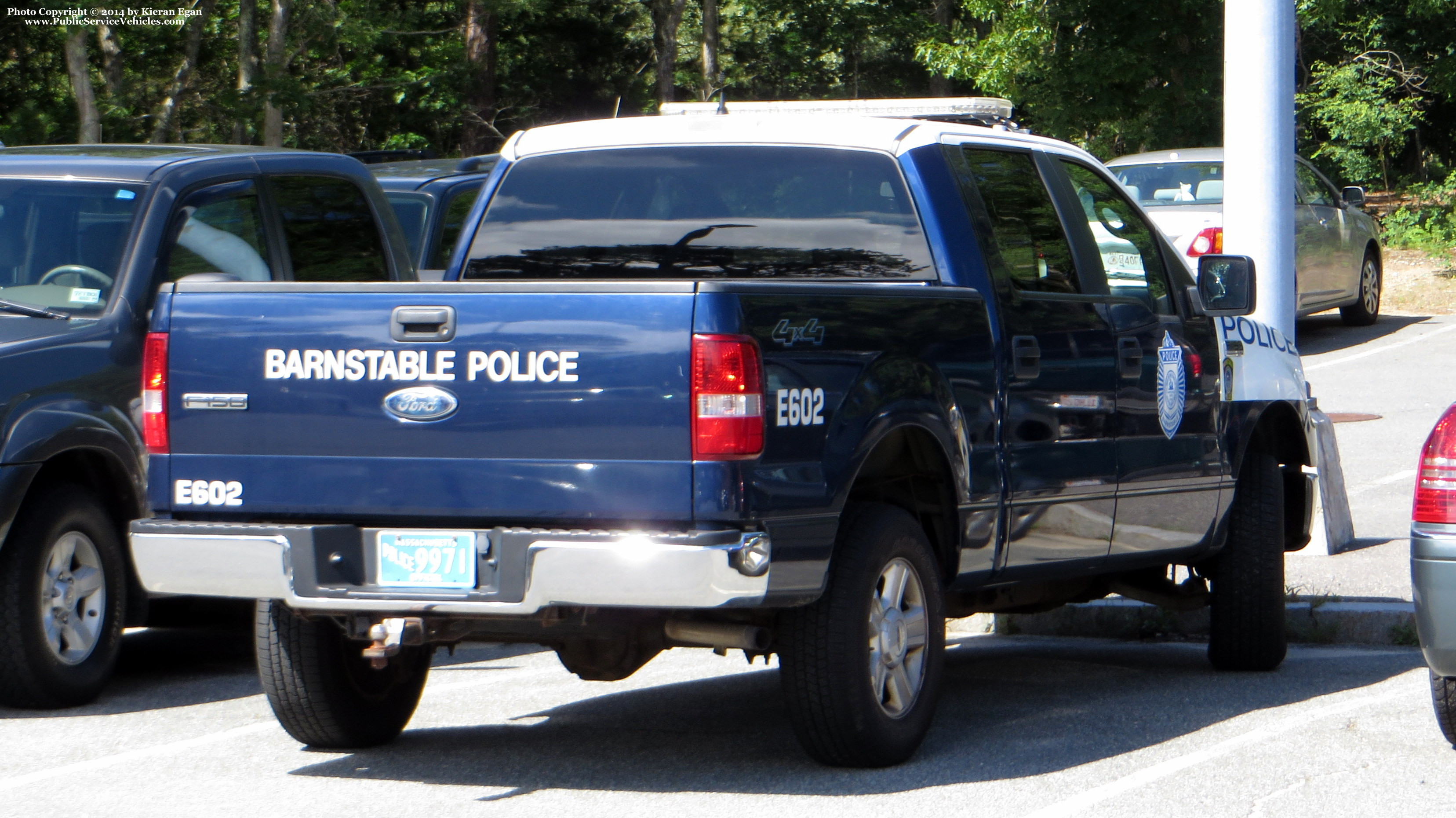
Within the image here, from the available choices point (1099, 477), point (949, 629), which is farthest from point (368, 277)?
point (1099, 477)

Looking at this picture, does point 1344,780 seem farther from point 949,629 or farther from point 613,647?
point 949,629

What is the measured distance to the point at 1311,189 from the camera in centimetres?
1870

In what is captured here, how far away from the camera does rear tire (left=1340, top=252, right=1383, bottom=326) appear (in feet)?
66.4

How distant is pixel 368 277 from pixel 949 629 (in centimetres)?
299

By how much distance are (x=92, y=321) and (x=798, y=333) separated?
3.32 metres

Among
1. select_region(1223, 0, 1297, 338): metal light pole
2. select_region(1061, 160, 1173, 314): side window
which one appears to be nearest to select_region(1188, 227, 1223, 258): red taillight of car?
select_region(1223, 0, 1297, 338): metal light pole

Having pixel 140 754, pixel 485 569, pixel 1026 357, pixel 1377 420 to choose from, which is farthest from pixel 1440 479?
pixel 1377 420

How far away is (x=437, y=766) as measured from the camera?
18.5 feet

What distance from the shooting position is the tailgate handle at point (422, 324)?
15.9 feet

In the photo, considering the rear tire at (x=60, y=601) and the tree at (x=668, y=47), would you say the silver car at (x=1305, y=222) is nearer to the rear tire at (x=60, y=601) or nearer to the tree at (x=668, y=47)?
the rear tire at (x=60, y=601)

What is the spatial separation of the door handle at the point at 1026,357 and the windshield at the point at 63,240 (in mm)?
3460

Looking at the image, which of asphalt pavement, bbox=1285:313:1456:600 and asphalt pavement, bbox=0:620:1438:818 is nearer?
asphalt pavement, bbox=0:620:1438:818

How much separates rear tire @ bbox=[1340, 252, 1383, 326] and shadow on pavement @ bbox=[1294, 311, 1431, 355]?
11cm

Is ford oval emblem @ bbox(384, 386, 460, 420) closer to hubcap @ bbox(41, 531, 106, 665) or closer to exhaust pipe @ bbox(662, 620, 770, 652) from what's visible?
exhaust pipe @ bbox(662, 620, 770, 652)
